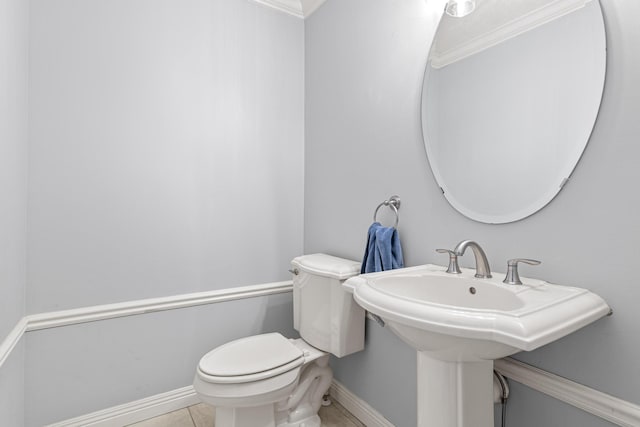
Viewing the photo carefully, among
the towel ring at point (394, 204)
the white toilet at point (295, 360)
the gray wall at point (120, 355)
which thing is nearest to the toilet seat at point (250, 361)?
the white toilet at point (295, 360)

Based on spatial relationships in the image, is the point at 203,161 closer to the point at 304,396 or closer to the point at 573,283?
the point at 304,396

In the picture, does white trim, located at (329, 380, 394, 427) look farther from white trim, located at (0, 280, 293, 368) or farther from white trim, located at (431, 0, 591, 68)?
white trim, located at (431, 0, 591, 68)

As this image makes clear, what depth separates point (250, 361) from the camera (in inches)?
54.1

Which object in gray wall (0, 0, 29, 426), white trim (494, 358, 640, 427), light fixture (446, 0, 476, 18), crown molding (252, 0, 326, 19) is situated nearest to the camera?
white trim (494, 358, 640, 427)

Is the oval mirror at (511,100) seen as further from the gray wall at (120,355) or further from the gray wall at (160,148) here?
the gray wall at (120,355)

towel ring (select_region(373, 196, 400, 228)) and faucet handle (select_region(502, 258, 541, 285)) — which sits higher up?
towel ring (select_region(373, 196, 400, 228))

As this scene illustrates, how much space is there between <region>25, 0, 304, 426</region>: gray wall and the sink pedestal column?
127cm

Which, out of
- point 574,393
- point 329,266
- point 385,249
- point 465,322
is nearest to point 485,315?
point 465,322

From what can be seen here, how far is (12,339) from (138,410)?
2.40 feet

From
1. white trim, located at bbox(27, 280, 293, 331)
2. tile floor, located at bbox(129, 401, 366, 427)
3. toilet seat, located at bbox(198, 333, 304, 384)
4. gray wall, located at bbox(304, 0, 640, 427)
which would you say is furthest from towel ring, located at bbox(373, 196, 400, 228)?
tile floor, located at bbox(129, 401, 366, 427)

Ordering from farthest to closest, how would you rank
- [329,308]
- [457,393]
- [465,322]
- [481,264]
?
[329,308] → [481,264] → [457,393] → [465,322]

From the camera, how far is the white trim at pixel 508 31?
3.03 feet

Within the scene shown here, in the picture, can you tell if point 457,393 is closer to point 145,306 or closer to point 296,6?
point 145,306

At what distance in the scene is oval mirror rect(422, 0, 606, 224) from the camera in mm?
890
